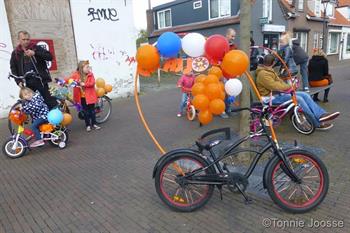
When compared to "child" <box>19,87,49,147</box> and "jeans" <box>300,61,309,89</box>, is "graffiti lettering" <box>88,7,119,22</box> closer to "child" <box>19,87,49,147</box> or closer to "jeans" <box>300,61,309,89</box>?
"child" <box>19,87,49,147</box>

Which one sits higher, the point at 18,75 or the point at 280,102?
the point at 18,75

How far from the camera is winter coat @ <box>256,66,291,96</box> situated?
17.3 feet

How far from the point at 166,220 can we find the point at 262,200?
1.12 m

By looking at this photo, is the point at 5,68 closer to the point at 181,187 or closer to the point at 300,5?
the point at 181,187

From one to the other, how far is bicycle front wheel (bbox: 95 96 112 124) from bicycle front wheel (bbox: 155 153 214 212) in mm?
4532

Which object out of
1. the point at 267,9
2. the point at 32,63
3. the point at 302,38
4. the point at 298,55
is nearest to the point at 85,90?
the point at 32,63

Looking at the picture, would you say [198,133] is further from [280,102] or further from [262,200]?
[262,200]

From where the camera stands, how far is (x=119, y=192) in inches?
149

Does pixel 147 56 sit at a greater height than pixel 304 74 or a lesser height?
greater

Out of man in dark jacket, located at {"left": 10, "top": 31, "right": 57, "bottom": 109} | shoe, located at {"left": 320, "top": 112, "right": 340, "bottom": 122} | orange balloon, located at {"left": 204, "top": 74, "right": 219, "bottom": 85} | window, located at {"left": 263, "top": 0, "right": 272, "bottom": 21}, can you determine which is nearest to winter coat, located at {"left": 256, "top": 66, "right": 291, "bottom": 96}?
shoe, located at {"left": 320, "top": 112, "right": 340, "bottom": 122}

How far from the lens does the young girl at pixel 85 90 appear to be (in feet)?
21.0

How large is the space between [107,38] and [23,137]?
5.83 metres

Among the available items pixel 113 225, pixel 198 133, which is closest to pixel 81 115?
pixel 198 133

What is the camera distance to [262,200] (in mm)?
3369
